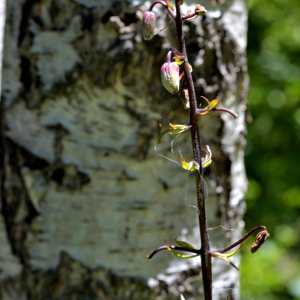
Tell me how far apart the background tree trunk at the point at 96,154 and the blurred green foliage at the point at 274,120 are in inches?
66.4

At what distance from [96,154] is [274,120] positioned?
1.93 meters

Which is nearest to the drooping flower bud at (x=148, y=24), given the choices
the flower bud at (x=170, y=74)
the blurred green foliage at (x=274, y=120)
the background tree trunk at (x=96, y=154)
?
the flower bud at (x=170, y=74)

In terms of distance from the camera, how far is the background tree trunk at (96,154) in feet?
2.08

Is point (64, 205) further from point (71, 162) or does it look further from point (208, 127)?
point (208, 127)

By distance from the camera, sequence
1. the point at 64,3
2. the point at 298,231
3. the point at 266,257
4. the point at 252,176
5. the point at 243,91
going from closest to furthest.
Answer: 1. the point at 64,3
2. the point at 243,91
3. the point at 266,257
4. the point at 252,176
5. the point at 298,231

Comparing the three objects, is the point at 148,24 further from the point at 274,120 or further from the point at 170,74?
the point at 274,120

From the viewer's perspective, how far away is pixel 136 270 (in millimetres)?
669

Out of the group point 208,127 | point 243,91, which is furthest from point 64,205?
point 243,91

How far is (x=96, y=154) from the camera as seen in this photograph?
0.66 meters

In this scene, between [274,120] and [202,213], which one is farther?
[274,120]

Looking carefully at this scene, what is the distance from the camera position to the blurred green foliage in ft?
7.46

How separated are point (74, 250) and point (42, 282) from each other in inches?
3.5

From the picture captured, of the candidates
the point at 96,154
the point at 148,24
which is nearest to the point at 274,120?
the point at 96,154

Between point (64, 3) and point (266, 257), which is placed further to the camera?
point (266, 257)
